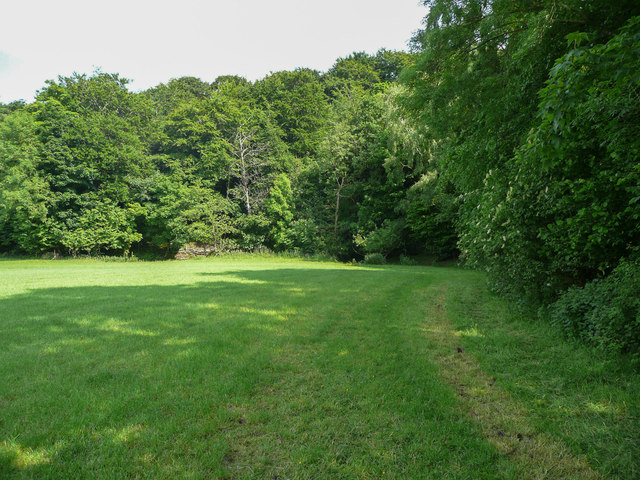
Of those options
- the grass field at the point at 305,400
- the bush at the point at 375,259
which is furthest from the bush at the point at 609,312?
the bush at the point at 375,259

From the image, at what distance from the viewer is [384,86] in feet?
103

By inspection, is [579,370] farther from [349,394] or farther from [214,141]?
[214,141]

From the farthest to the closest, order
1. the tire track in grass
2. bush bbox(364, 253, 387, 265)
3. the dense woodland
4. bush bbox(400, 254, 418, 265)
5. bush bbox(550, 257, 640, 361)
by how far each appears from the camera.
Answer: bush bbox(400, 254, 418, 265) → bush bbox(364, 253, 387, 265) → the dense woodland → bush bbox(550, 257, 640, 361) → the tire track in grass

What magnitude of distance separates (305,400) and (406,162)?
23.6 meters

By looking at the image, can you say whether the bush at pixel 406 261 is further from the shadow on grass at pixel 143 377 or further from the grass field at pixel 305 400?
the grass field at pixel 305 400

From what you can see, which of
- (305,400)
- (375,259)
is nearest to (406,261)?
(375,259)

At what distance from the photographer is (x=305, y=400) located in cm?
319

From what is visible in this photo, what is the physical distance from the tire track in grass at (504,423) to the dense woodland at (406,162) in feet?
6.00

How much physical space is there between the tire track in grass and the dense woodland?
1830mm

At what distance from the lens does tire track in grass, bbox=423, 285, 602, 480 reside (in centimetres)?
233

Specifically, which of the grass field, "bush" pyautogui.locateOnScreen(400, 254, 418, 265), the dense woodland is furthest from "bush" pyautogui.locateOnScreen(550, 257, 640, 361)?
"bush" pyautogui.locateOnScreen(400, 254, 418, 265)

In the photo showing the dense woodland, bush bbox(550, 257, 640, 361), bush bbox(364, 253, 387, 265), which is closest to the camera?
bush bbox(550, 257, 640, 361)

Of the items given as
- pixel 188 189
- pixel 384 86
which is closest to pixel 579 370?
pixel 188 189

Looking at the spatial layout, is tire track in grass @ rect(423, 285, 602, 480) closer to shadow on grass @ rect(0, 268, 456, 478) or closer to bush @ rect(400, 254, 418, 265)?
shadow on grass @ rect(0, 268, 456, 478)
